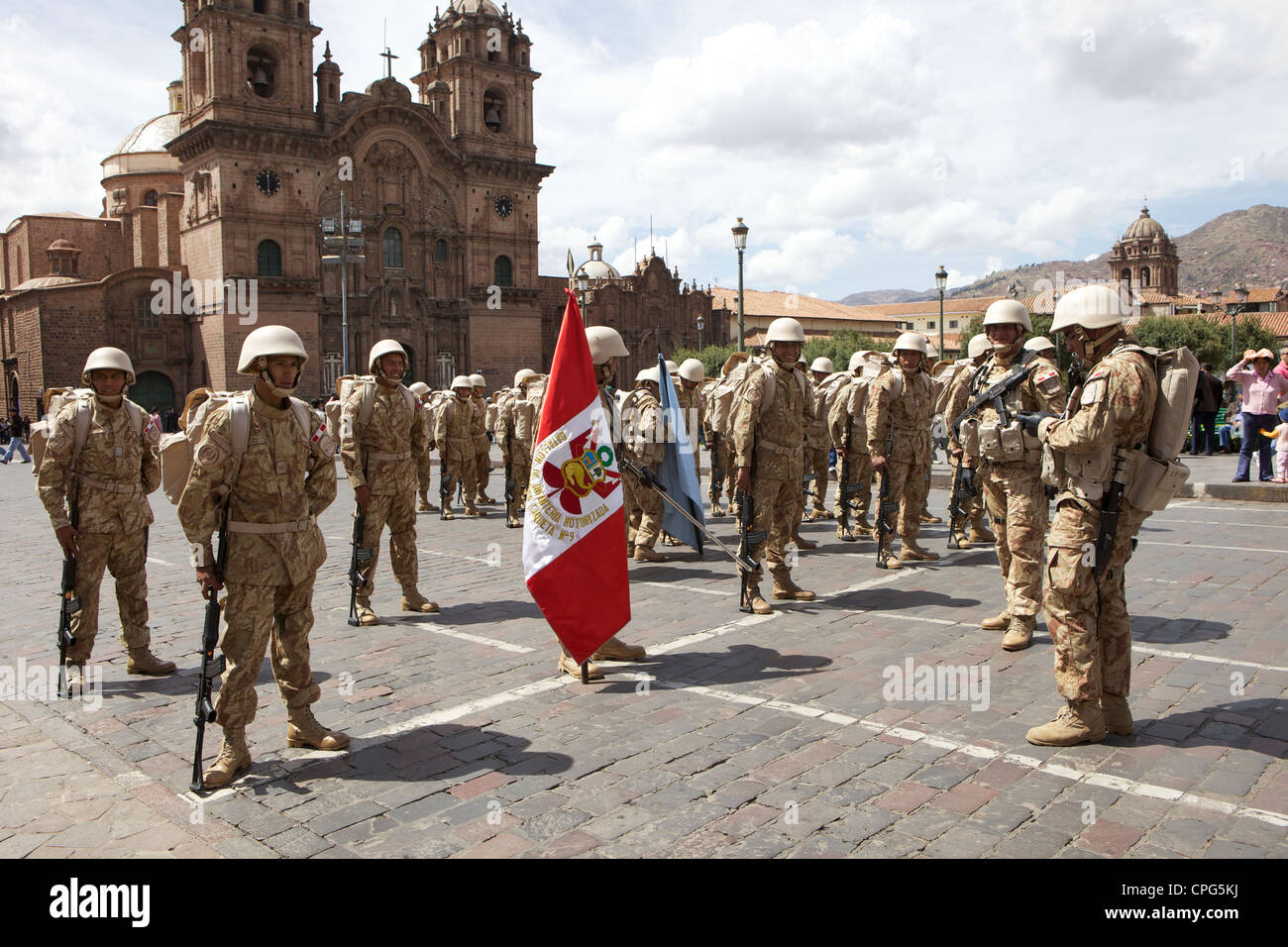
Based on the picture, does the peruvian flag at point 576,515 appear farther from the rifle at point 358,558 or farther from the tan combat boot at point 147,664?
the tan combat boot at point 147,664

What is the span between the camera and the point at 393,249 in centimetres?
5044

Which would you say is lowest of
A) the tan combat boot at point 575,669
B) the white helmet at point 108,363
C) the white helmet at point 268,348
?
the tan combat boot at point 575,669

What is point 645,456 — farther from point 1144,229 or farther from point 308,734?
point 1144,229

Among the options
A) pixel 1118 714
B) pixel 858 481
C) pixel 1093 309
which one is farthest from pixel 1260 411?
pixel 1118 714

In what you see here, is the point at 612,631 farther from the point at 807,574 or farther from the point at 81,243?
the point at 81,243

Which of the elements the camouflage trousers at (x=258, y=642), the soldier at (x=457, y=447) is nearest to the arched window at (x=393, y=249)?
the soldier at (x=457, y=447)

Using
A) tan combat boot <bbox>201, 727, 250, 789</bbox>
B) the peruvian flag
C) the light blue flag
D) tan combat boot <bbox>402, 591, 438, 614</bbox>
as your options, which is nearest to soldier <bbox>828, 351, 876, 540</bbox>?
the light blue flag

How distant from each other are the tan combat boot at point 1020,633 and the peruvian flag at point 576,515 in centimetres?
266

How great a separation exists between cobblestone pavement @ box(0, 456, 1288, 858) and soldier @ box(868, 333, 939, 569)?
1628 mm

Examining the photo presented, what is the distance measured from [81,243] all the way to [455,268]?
21.9 m

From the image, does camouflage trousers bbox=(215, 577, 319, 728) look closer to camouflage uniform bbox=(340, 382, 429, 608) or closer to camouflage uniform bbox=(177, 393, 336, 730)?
camouflage uniform bbox=(177, 393, 336, 730)

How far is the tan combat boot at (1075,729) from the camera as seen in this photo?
4773 mm

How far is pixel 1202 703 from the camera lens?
5.39 metres
